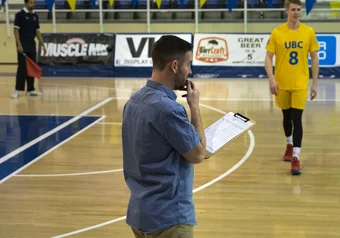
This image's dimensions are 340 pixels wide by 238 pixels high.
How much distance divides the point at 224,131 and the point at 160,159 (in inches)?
22.6

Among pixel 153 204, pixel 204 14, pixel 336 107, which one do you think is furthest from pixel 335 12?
pixel 153 204

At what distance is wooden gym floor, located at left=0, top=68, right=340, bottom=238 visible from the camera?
16.5 ft

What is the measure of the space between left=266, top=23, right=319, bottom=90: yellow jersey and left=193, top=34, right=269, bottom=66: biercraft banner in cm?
895

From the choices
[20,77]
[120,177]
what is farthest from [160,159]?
[20,77]

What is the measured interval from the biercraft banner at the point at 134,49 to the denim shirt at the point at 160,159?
521 inches

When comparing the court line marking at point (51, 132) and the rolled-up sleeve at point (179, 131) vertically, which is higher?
the rolled-up sleeve at point (179, 131)

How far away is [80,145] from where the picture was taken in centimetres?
805

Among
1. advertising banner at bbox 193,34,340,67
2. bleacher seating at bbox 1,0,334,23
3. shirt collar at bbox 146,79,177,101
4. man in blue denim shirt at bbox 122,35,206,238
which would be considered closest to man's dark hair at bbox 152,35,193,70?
man in blue denim shirt at bbox 122,35,206,238

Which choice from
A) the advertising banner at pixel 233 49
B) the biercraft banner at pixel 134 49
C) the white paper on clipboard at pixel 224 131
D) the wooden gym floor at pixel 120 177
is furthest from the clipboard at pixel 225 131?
the biercraft banner at pixel 134 49

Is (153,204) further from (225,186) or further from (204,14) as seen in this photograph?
(204,14)

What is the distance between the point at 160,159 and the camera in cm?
271

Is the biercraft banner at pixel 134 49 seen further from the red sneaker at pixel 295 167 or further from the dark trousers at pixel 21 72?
the red sneaker at pixel 295 167

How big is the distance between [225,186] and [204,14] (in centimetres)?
1396

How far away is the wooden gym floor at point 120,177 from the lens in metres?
5.04
